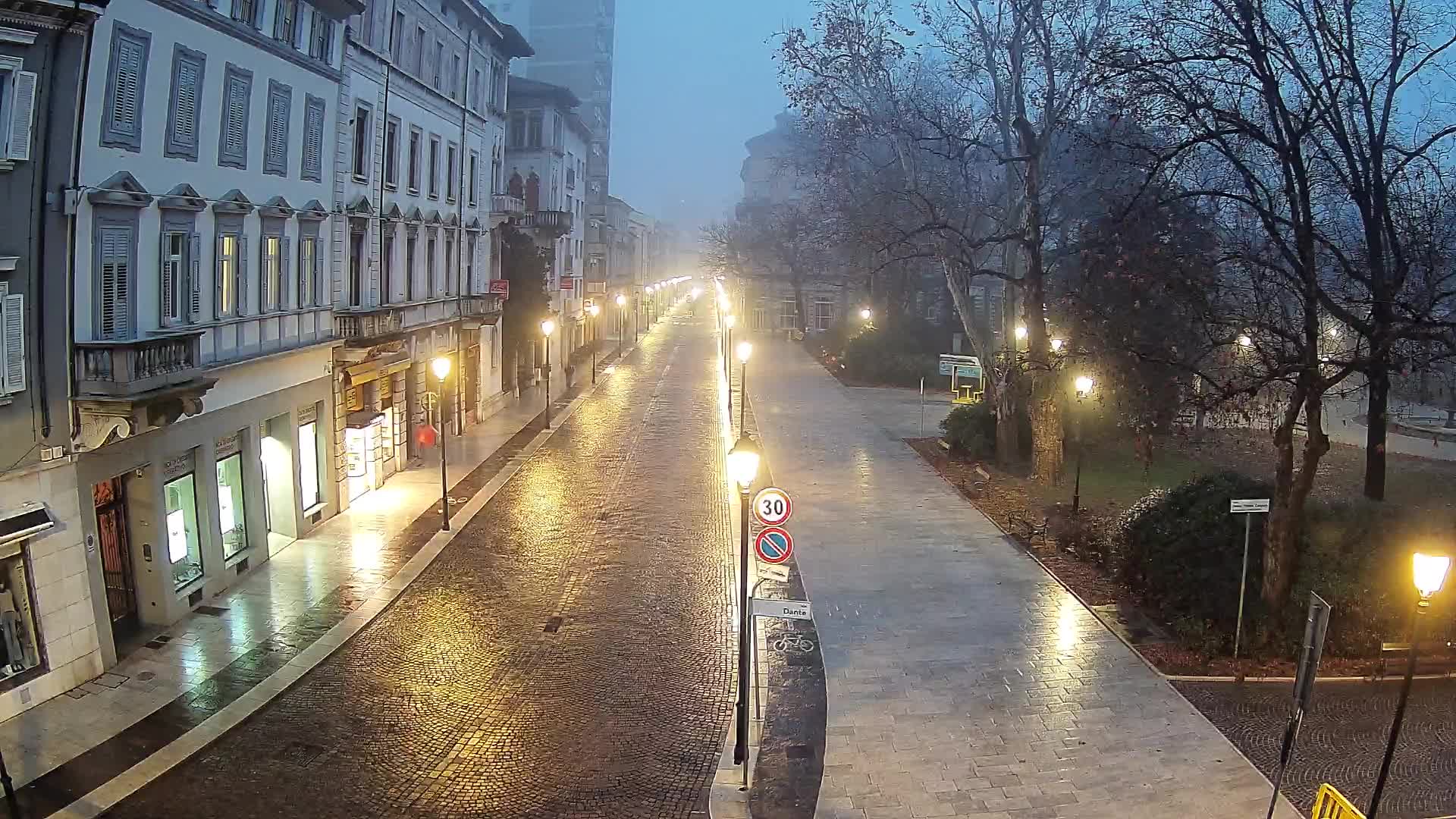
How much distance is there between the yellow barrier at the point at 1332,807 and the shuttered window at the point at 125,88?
14.7 m

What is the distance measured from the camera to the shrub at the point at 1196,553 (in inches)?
572

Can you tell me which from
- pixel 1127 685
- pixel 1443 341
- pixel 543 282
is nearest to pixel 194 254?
pixel 1127 685

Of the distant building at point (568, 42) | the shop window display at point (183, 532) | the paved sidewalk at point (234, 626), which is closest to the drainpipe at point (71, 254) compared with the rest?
the shop window display at point (183, 532)

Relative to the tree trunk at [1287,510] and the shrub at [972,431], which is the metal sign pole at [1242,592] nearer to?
the tree trunk at [1287,510]

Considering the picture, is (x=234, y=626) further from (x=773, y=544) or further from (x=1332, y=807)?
(x=1332, y=807)

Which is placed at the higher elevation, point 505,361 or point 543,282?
point 543,282

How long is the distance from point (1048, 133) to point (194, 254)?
17336 millimetres

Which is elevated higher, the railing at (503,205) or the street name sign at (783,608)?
the railing at (503,205)

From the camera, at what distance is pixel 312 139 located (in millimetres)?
19797

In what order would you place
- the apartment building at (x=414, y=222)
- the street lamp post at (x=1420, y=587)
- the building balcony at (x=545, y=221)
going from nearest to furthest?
the street lamp post at (x=1420, y=587), the apartment building at (x=414, y=222), the building balcony at (x=545, y=221)

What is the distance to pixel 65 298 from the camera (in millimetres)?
12805

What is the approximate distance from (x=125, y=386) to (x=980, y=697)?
1064 centimetres

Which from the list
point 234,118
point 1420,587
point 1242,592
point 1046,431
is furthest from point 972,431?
point 1420,587

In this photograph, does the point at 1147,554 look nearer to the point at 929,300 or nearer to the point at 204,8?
the point at 204,8
